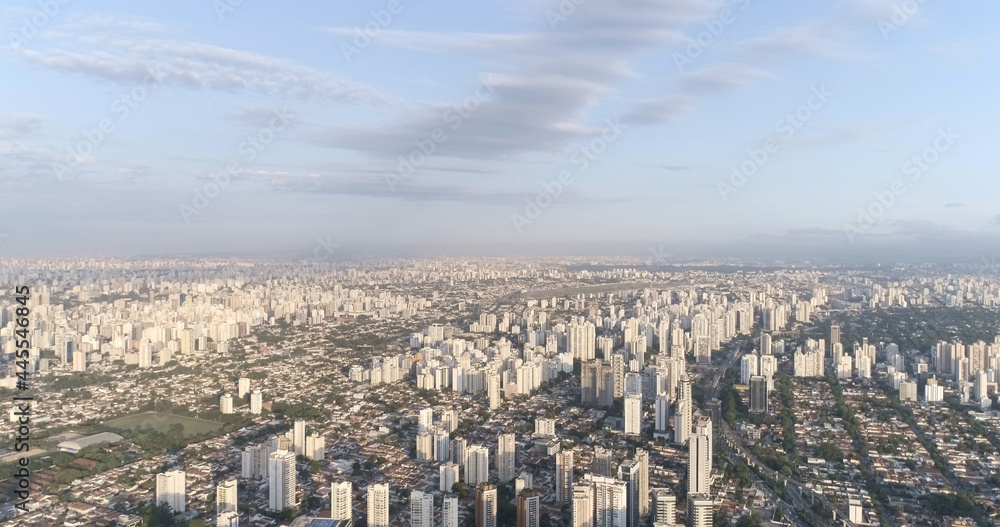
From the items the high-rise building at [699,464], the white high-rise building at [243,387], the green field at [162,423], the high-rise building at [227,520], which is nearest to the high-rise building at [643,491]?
the high-rise building at [699,464]

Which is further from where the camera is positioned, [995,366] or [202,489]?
[995,366]

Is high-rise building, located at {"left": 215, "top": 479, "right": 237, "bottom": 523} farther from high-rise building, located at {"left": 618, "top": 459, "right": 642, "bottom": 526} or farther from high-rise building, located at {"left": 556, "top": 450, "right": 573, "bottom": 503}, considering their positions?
high-rise building, located at {"left": 618, "top": 459, "right": 642, "bottom": 526}

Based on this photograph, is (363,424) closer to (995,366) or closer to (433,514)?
(433,514)

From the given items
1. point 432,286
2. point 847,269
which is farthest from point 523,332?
point 847,269

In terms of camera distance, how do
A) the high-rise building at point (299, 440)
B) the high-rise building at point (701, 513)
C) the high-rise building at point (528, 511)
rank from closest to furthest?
the high-rise building at point (701, 513) → the high-rise building at point (528, 511) → the high-rise building at point (299, 440)

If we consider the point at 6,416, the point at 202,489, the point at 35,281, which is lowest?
the point at 202,489

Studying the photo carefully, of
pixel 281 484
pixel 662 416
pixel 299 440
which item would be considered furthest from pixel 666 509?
pixel 299 440

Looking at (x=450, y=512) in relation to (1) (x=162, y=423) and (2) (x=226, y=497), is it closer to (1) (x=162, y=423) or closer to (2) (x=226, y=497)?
(2) (x=226, y=497)

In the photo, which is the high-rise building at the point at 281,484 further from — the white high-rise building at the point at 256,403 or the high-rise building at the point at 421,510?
the white high-rise building at the point at 256,403
